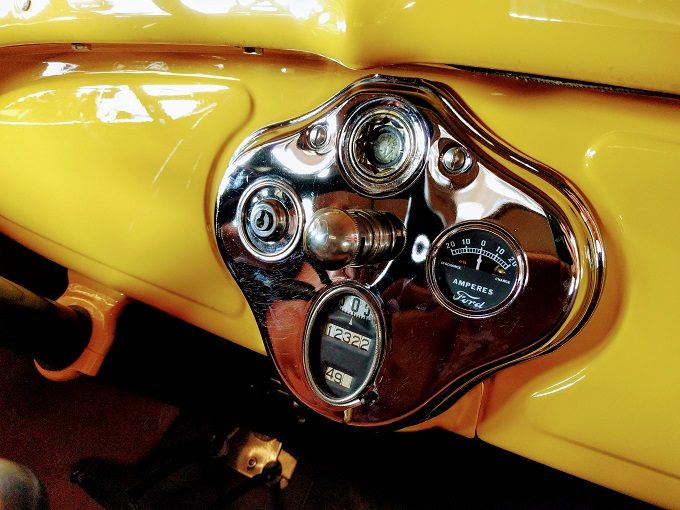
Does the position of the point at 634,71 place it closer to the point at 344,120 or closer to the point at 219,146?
the point at 344,120

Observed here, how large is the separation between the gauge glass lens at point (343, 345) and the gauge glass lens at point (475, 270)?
0.08 metres

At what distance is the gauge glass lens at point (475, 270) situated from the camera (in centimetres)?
57

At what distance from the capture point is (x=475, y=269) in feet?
1.90

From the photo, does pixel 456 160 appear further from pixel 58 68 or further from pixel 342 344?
pixel 58 68

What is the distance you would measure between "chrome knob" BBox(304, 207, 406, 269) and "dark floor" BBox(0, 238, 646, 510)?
0.33 metres

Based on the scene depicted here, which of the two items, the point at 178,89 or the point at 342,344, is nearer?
the point at 342,344

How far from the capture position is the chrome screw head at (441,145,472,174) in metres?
0.58

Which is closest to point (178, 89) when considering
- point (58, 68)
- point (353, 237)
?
point (58, 68)

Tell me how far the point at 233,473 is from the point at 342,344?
441 mm

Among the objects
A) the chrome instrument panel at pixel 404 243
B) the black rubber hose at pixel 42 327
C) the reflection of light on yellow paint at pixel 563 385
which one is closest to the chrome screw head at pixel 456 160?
the chrome instrument panel at pixel 404 243

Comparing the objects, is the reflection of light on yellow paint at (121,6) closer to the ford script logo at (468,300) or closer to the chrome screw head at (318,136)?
the chrome screw head at (318,136)

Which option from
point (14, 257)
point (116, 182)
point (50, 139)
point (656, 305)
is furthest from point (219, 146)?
point (14, 257)

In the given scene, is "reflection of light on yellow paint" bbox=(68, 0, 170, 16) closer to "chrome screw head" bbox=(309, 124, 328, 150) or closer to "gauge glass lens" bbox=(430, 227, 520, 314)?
"chrome screw head" bbox=(309, 124, 328, 150)

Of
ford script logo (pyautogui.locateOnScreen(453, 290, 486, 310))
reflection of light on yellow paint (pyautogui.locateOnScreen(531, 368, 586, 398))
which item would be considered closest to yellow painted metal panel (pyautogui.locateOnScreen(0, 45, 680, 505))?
reflection of light on yellow paint (pyautogui.locateOnScreen(531, 368, 586, 398))
